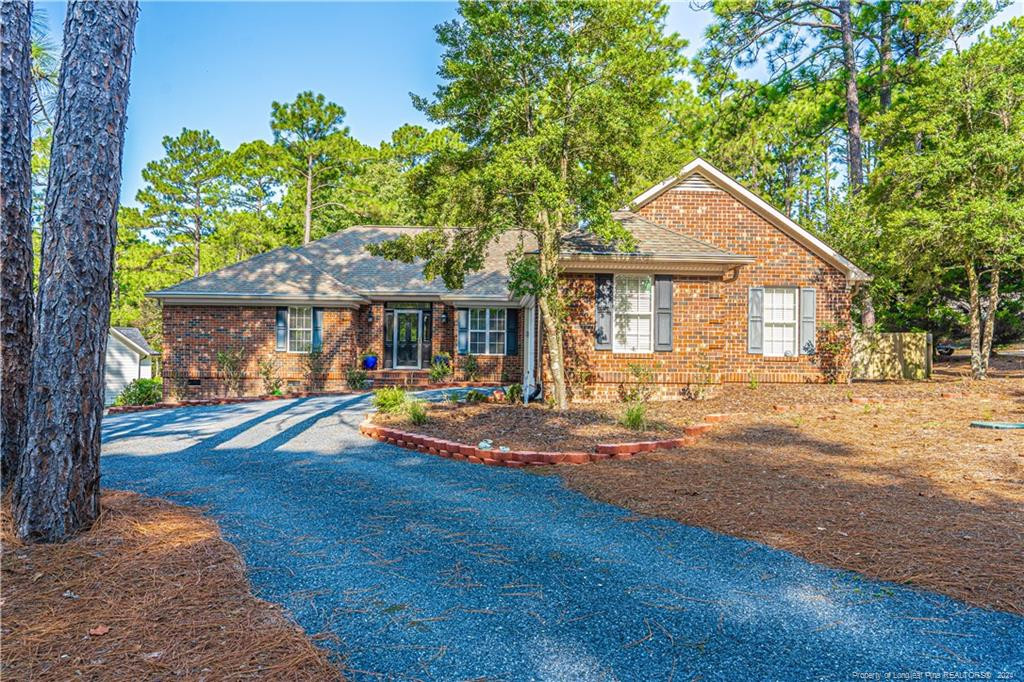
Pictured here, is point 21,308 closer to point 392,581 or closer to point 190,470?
point 190,470

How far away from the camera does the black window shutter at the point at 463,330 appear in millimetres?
17344

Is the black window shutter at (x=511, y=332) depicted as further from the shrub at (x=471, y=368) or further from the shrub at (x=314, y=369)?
the shrub at (x=314, y=369)

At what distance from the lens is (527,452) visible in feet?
22.0

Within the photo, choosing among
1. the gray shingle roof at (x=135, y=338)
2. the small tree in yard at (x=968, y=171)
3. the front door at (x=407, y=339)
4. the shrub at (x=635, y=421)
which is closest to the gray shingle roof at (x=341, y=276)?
the front door at (x=407, y=339)

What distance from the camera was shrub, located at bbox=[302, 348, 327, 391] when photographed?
16391 mm

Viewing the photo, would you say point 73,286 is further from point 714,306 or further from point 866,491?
point 714,306

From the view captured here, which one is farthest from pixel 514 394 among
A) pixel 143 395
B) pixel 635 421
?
pixel 143 395

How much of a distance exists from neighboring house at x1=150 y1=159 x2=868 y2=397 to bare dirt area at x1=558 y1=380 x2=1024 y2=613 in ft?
10.2

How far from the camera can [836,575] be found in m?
3.44

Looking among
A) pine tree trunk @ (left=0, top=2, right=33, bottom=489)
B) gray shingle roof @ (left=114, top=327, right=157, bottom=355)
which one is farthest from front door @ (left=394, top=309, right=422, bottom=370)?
gray shingle roof @ (left=114, top=327, right=157, bottom=355)

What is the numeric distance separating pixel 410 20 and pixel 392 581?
10.7 m

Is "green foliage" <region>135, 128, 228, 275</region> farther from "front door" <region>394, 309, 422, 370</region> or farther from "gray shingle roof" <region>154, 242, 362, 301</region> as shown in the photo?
"front door" <region>394, 309, 422, 370</region>

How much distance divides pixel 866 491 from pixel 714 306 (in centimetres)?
658

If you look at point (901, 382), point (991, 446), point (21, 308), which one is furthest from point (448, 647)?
point (901, 382)
